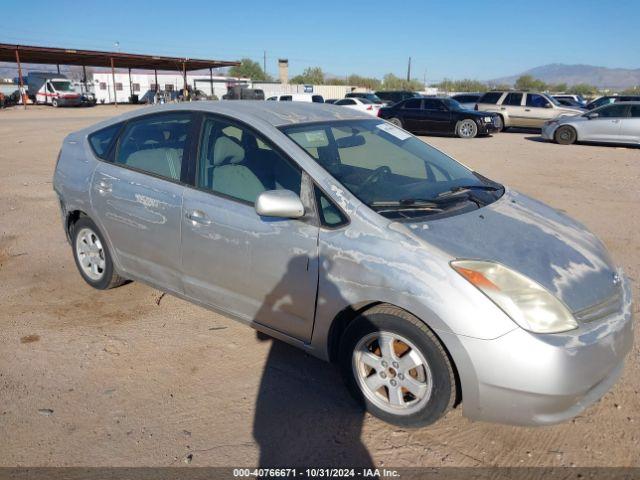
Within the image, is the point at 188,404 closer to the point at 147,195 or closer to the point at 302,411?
the point at 302,411

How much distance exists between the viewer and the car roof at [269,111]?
131 inches

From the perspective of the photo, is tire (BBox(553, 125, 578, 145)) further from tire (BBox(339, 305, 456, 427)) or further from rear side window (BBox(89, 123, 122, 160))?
tire (BBox(339, 305, 456, 427))

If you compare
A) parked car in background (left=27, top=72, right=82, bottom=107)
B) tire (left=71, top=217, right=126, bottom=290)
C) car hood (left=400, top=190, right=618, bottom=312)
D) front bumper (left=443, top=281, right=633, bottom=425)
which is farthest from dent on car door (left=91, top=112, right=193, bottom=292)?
parked car in background (left=27, top=72, right=82, bottom=107)

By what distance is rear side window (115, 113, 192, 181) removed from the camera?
3559 mm

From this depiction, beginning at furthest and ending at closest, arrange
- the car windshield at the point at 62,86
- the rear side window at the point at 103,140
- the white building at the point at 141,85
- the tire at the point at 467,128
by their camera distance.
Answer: the white building at the point at 141,85 → the car windshield at the point at 62,86 → the tire at the point at 467,128 → the rear side window at the point at 103,140

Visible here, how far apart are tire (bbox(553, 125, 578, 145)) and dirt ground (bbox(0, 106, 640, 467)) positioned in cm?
1291

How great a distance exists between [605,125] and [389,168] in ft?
48.2

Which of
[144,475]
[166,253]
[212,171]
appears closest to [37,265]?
[166,253]

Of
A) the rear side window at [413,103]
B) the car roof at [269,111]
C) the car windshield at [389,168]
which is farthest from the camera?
the rear side window at [413,103]

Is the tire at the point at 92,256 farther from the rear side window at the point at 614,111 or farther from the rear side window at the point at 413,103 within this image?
the rear side window at the point at 413,103

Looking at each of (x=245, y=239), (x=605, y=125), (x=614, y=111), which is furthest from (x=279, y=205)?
(x=614, y=111)

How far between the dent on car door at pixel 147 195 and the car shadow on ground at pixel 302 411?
3.05 ft

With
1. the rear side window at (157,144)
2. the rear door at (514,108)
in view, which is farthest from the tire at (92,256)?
the rear door at (514,108)

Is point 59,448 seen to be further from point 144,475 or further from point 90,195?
point 90,195
